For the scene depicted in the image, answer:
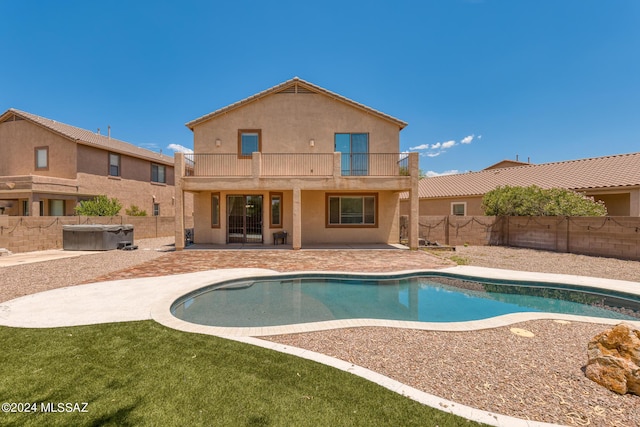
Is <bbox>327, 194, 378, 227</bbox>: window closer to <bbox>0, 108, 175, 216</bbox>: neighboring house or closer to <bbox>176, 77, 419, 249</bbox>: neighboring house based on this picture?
<bbox>176, 77, 419, 249</bbox>: neighboring house

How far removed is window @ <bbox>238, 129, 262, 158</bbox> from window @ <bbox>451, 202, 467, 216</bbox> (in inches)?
669

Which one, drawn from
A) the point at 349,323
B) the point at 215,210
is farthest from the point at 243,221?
the point at 349,323

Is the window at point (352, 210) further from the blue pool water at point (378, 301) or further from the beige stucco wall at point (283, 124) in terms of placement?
the blue pool water at point (378, 301)

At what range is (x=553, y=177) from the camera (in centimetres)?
2078

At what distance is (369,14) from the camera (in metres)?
13.2

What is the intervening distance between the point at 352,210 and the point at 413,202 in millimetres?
3621

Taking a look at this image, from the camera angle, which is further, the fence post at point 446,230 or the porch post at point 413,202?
the fence post at point 446,230

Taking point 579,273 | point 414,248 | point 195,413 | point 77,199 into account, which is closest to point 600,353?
point 195,413

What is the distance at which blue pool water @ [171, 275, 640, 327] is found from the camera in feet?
20.1

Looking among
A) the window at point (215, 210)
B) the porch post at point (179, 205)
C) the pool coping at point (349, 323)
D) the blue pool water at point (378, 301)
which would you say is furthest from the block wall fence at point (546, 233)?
the porch post at point (179, 205)

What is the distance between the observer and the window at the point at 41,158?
20003mm

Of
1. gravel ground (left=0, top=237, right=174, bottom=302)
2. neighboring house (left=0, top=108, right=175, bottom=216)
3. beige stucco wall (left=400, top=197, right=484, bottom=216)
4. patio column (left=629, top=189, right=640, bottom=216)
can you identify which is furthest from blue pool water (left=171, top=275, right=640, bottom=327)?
neighboring house (left=0, top=108, right=175, bottom=216)

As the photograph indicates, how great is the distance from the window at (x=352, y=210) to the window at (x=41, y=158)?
2108cm

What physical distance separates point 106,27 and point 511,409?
2159 centimetres
